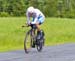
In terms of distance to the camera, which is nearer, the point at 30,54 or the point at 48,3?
the point at 30,54

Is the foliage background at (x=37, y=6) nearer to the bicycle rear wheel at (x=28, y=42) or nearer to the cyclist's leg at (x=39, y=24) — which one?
the cyclist's leg at (x=39, y=24)

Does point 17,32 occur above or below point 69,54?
below

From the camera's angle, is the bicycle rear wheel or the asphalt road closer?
the asphalt road

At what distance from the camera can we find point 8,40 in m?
23.4

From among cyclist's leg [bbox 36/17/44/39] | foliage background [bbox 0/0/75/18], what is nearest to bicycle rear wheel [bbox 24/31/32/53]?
cyclist's leg [bbox 36/17/44/39]

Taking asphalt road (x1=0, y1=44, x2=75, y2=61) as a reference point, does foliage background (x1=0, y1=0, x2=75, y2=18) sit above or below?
below

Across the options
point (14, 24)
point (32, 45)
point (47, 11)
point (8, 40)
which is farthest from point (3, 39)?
point (47, 11)

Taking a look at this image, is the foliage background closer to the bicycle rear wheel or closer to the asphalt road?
the asphalt road

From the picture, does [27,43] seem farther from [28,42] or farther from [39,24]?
[39,24]

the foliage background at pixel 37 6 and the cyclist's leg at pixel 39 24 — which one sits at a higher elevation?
the cyclist's leg at pixel 39 24

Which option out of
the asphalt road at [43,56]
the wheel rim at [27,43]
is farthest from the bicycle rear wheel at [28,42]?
the asphalt road at [43,56]

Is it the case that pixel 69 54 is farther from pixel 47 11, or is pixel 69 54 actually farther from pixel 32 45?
pixel 47 11

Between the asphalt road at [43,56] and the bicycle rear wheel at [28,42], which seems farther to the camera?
the bicycle rear wheel at [28,42]

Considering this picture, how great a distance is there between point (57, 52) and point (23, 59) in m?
2.67
